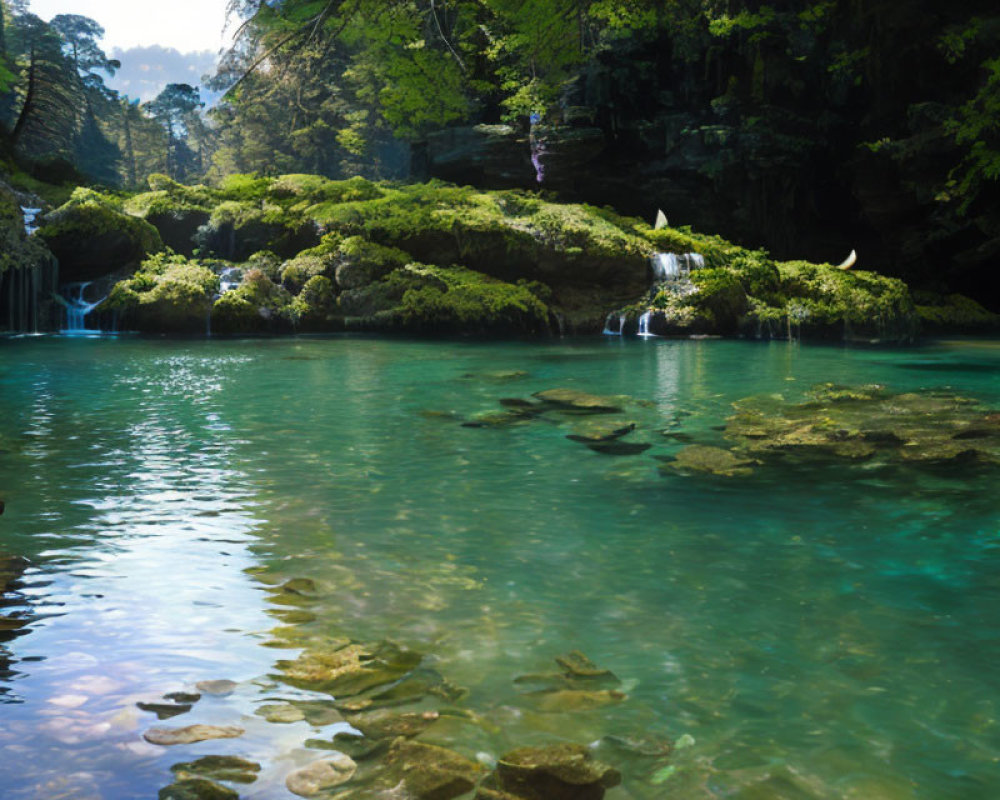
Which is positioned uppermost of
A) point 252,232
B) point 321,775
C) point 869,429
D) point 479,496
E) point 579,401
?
point 252,232

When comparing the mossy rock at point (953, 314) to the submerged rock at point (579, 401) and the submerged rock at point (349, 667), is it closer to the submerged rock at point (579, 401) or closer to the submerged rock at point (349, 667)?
the submerged rock at point (579, 401)

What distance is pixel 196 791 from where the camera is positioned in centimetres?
250

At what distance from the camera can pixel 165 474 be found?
6.60 meters

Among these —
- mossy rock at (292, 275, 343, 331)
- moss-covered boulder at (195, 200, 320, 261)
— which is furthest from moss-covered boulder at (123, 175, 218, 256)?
mossy rock at (292, 275, 343, 331)

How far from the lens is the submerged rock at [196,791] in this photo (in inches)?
97.7

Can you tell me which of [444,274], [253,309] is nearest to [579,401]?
[444,274]

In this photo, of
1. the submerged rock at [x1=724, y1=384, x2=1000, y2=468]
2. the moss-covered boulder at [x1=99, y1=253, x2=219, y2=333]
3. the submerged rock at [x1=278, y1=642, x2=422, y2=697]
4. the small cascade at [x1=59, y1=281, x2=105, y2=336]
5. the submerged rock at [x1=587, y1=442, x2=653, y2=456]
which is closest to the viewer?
the submerged rock at [x1=278, y1=642, x2=422, y2=697]

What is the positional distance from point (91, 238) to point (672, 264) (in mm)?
14989

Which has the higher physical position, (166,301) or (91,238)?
(91,238)

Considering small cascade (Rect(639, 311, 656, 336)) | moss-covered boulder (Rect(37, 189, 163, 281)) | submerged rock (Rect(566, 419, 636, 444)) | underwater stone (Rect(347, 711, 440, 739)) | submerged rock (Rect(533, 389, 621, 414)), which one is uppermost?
moss-covered boulder (Rect(37, 189, 163, 281))

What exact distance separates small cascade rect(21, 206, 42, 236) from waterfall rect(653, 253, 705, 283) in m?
15.9

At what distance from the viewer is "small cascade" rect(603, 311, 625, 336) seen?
22344 millimetres

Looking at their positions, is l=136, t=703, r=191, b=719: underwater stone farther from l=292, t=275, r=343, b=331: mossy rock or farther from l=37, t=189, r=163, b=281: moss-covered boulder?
l=37, t=189, r=163, b=281: moss-covered boulder

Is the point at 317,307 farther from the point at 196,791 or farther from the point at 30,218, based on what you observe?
the point at 196,791
